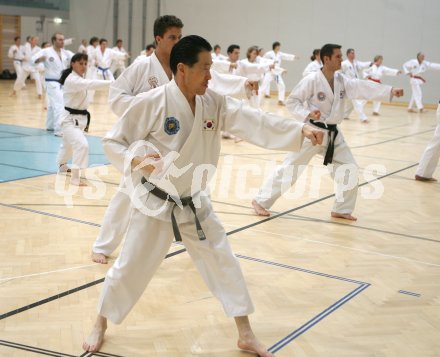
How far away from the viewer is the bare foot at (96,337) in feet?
10.7

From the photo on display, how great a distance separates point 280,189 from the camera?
6332 mm

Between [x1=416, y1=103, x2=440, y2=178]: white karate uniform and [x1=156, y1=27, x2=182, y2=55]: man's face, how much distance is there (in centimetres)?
520

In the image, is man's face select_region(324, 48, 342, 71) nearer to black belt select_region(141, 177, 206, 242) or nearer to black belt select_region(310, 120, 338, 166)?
black belt select_region(310, 120, 338, 166)

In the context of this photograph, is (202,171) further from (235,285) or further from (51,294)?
(51,294)

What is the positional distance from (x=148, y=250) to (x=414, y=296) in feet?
6.67

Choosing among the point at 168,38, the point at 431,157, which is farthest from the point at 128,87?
the point at 431,157

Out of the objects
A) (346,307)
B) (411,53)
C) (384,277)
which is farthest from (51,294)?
(411,53)

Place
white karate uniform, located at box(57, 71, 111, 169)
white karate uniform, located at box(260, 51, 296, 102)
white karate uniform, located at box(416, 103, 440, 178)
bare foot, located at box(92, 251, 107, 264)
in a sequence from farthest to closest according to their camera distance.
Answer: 1. white karate uniform, located at box(260, 51, 296, 102)
2. white karate uniform, located at box(416, 103, 440, 178)
3. white karate uniform, located at box(57, 71, 111, 169)
4. bare foot, located at box(92, 251, 107, 264)

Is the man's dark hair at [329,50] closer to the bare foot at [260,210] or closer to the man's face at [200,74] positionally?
the bare foot at [260,210]

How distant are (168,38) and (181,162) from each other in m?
1.55

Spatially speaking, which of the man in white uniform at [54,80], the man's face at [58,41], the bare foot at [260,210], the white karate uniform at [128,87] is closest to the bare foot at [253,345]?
the white karate uniform at [128,87]

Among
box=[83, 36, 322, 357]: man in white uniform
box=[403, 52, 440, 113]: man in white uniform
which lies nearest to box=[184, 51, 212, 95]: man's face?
box=[83, 36, 322, 357]: man in white uniform

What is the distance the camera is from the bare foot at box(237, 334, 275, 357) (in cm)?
326

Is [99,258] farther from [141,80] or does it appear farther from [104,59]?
[104,59]
